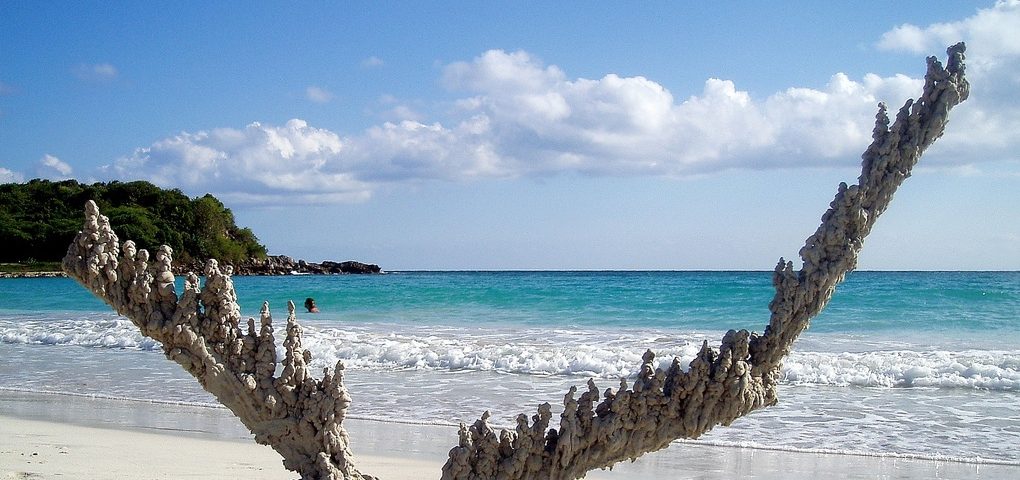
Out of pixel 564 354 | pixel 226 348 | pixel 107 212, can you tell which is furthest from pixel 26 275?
pixel 226 348

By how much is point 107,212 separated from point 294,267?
4019 centimetres

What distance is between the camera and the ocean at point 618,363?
8938 millimetres

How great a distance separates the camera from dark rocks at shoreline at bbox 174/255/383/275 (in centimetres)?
8312

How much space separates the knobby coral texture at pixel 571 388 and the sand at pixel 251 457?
8.54ft

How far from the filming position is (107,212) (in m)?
48.2

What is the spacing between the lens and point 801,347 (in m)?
16.5

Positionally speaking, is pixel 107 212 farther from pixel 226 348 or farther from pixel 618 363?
pixel 226 348

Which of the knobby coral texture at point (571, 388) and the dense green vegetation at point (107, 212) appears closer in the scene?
the knobby coral texture at point (571, 388)

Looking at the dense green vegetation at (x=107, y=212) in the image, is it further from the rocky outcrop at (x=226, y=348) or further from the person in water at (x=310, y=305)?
the rocky outcrop at (x=226, y=348)

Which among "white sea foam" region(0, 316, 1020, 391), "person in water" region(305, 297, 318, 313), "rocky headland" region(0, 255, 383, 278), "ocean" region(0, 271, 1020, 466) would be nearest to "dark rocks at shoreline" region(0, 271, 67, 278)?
"rocky headland" region(0, 255, 383, 278)

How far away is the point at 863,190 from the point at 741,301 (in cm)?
2885

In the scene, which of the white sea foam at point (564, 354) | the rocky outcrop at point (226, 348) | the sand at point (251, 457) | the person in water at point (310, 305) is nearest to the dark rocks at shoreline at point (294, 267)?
the person in water at point (310, 305)

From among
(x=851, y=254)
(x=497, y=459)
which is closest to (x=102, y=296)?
(x=497, y=459)

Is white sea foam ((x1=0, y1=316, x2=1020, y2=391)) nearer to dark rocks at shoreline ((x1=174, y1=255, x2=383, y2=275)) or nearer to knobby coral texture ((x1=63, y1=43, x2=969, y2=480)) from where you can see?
knobby coral texture ((x1=63, y1=43, x2=969, y2=480))
